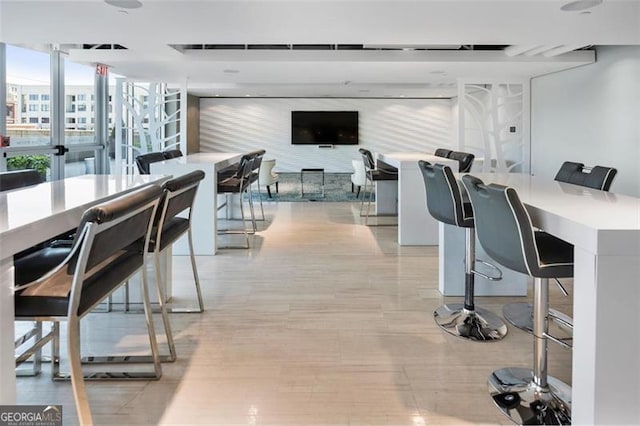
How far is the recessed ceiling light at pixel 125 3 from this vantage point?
3410mm

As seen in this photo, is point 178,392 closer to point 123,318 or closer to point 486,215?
point 123,318

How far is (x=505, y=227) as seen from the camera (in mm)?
1865

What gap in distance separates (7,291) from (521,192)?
225cm

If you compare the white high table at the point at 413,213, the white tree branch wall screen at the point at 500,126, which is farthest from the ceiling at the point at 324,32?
the white high table at the point at 413,213

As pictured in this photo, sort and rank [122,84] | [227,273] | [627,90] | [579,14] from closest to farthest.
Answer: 1. [579,14]
2. [227,273]
3. [627,90]
4. [122,84]

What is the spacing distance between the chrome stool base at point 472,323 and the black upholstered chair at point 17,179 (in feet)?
8.14

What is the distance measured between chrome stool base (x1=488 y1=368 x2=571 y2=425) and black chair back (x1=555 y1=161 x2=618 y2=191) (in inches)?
51.6

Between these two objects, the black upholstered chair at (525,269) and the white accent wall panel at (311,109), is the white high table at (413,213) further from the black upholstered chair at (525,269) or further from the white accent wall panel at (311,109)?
the white accent wall panel at (311,109)

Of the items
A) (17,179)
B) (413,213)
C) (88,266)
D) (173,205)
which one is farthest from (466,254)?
(17,179)

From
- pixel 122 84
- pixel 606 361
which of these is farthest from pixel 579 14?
pixel 122 84

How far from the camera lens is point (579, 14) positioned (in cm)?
377

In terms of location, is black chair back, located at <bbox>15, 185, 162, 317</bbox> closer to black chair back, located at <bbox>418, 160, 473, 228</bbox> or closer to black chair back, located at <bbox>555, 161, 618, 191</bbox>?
black chair back, located at <bbox>418, 160, 473, 228</bbox>

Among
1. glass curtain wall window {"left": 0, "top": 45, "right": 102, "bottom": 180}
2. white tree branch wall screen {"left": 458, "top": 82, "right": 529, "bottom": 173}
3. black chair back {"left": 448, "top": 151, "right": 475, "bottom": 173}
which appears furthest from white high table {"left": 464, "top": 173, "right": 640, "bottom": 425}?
white tree branch wall screen {"left": 458, "top": 82, "right": 529, "bottom": 173}

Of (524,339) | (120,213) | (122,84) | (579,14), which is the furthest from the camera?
(122,84)
